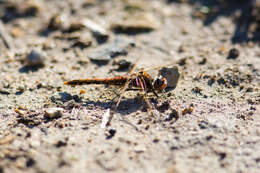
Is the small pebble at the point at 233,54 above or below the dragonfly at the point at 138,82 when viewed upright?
above

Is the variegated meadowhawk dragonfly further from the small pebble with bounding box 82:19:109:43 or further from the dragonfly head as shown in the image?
the small pebble with bounding box 82:19:109:43

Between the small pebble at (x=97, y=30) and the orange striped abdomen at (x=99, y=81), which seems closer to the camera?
the orange striped abdomen at (x=99, y=81)

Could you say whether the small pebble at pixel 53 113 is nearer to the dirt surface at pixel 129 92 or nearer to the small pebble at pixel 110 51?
the dirt surface at pixel 129 92

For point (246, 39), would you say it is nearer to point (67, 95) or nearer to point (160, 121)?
point (160, 121)

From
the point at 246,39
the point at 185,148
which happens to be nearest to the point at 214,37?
the point at 246,39

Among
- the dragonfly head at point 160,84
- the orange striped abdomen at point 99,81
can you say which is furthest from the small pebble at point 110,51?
the dragonfly head at point 160,84

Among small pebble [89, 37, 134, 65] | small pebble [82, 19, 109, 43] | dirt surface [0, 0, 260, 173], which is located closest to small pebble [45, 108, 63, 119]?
dirt surface [0, 0, 260, 173]

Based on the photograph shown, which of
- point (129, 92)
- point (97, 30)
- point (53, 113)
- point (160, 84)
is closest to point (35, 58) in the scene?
point (97, 30)
